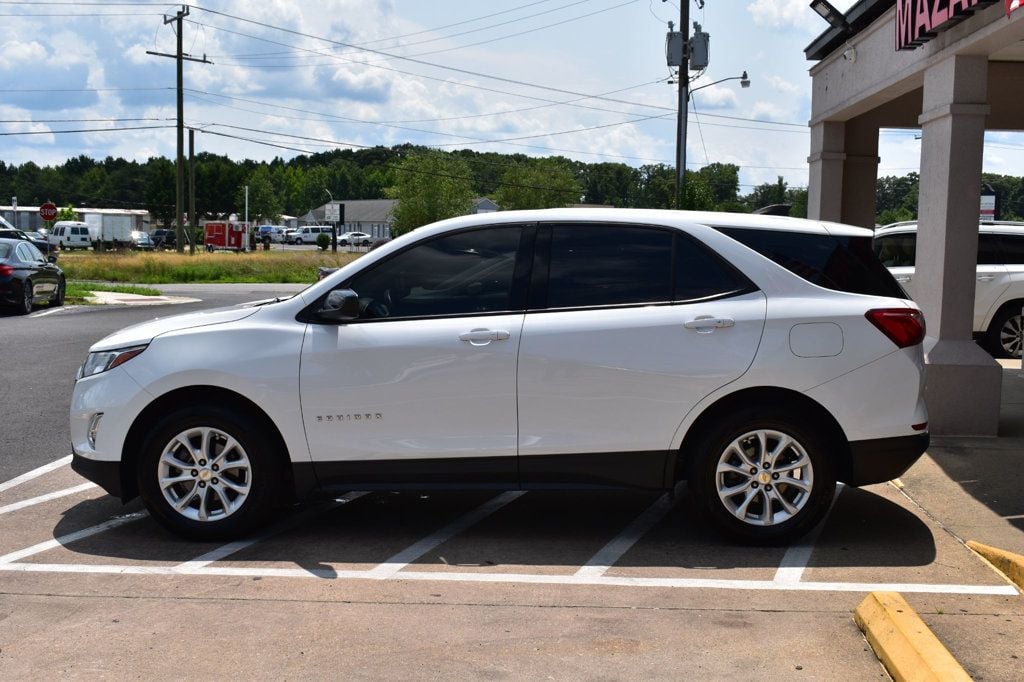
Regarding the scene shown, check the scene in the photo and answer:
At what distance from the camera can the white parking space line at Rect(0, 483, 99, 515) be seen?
726cm

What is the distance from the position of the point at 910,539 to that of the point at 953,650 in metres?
1.90

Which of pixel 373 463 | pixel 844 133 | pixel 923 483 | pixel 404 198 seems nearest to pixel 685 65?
pixel 844 133

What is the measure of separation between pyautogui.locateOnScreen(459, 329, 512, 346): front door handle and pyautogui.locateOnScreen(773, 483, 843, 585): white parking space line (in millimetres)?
1865

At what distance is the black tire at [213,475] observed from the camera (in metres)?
6.21

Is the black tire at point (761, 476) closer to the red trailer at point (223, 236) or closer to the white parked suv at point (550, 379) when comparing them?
the white parked suv at point (550, 379)

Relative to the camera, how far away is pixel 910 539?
21.1 ft

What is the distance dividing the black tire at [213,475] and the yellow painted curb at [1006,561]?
12.5 feet

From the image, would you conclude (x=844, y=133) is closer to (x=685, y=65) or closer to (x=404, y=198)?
(x=685, y=65)

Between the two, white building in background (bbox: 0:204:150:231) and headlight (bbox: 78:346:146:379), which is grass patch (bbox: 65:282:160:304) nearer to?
headlight (bbox: 78:346:146:379)

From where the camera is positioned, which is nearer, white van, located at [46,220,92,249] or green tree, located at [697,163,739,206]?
white van, located at [46,220,92,249]

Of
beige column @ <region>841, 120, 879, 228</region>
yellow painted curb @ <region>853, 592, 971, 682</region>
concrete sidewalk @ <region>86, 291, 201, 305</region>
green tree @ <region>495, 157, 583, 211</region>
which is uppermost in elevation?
green tree @ <region>495, 157, 583, 211</region>

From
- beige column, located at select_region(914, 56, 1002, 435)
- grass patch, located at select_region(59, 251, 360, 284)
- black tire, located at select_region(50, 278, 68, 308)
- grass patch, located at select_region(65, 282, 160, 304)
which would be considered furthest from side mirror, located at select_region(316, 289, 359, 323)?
grass patch, located at select_region(59, 251, 360, 284)

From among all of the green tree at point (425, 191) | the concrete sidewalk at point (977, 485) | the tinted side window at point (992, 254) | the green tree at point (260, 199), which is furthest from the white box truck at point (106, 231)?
the concrete sidewalk at point (977, 485)

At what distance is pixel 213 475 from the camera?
6.27 metres
